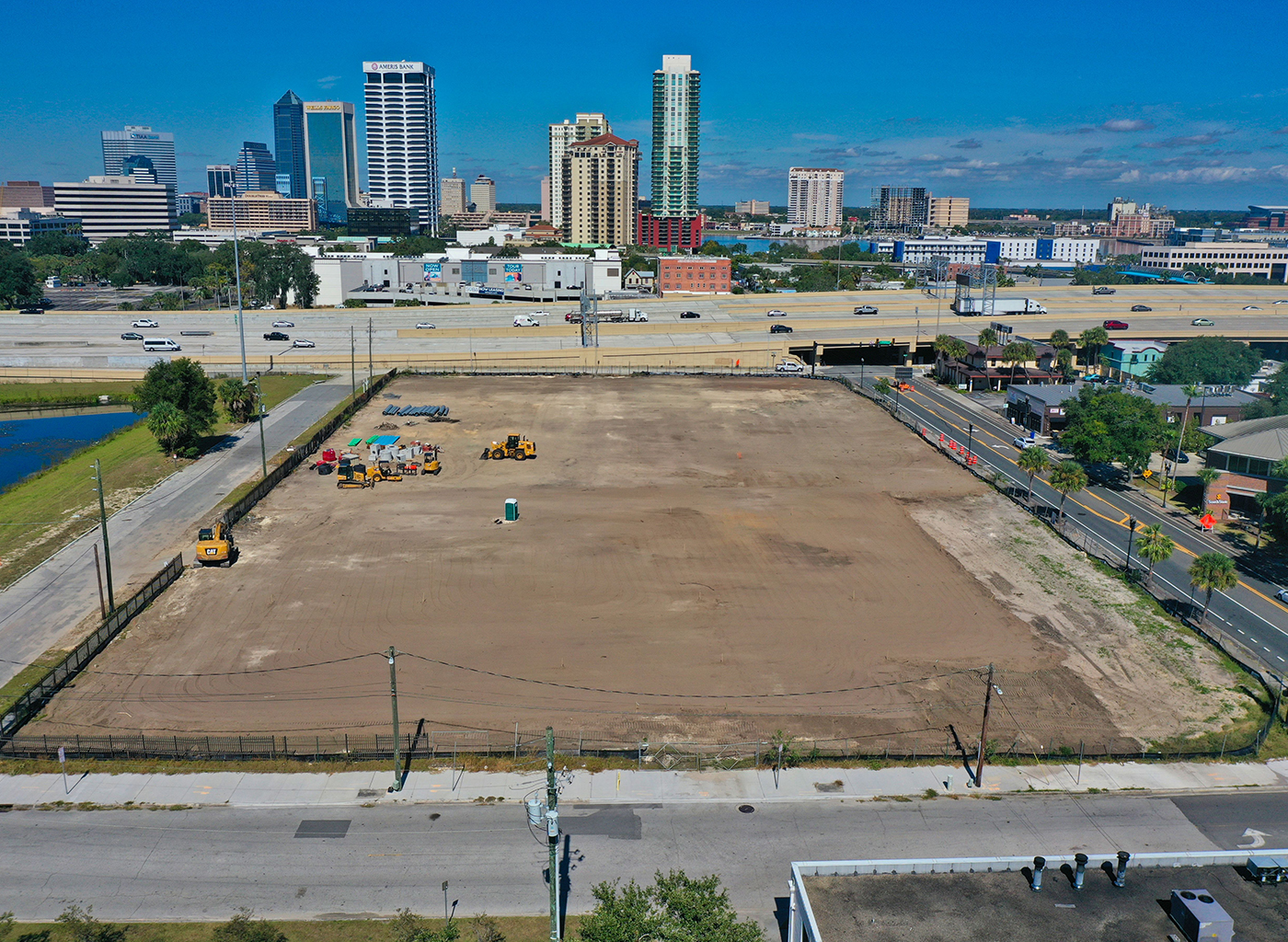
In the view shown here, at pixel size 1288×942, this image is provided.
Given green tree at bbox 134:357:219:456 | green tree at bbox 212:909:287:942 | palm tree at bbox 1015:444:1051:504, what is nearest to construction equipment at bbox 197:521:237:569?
green tree at bbox 134:357:219:456

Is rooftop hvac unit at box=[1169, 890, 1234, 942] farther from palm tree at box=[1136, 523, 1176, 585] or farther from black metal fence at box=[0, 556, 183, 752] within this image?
black metal fence at box=[0, 556, 183, 752]

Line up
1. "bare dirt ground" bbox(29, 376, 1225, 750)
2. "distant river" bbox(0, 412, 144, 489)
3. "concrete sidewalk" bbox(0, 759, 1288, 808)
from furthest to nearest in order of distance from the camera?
"distant river" bbox(0, 412, 144, 489) < "bare dirt ground" bbox(29, 376, 1225, 750) < "concrete sidewalk" bbox(0, 759, 1288, 808)

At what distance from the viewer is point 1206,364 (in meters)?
90.8

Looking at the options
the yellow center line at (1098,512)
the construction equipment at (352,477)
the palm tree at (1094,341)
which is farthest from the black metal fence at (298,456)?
the palm tree at (1094,341)

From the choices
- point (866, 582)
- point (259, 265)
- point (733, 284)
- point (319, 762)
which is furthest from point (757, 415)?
point (733, 284)

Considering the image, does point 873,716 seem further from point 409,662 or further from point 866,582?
point 409,662

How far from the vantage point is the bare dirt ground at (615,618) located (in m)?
32.1

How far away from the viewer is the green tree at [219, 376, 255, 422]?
240ft

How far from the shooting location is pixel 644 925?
17.5m

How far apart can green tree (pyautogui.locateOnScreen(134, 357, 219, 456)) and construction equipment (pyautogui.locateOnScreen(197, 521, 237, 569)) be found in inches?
853

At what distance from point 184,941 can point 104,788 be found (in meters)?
8.23

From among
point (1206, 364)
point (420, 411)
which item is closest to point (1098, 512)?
point (1206, 364)

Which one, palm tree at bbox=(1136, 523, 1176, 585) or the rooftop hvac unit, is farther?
palm tree at bbox=(1136, 523, 1176, 585)

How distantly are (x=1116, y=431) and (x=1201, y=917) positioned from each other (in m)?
47.4
